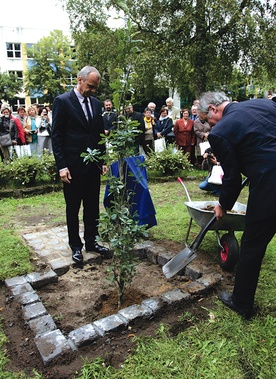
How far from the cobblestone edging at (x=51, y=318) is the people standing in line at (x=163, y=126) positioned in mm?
6321

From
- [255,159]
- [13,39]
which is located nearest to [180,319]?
[255,159]

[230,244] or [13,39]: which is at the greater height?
[13,39]

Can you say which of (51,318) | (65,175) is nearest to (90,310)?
(51,318)

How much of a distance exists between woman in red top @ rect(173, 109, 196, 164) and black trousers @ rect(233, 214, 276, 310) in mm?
6871

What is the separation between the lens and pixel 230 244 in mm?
3436

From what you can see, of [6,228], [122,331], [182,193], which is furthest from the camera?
[182,193]

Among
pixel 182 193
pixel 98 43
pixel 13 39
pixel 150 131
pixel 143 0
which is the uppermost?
pixel 13 39

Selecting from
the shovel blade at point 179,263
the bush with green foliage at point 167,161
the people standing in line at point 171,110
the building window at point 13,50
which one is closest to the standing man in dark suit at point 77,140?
the shovel blade at point 179,263

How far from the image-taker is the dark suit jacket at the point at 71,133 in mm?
3517

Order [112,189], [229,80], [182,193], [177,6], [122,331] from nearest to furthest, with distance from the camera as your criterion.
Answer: [122,331]
[112,189]
[182,193]
[177,6]
[229,80]

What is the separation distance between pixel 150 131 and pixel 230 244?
6.60 m

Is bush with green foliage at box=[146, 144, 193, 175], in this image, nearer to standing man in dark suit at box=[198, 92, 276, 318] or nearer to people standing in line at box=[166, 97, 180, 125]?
people standing in line at box=[166, 97, 180, 125]

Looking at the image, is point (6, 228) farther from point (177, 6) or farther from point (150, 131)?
point (177, 6)

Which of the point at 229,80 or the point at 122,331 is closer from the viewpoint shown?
the point at 122,331
